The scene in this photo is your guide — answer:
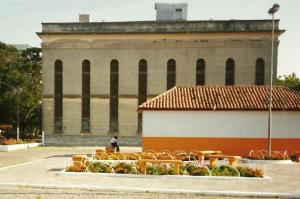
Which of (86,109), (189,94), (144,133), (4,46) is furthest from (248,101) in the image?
(4,46)

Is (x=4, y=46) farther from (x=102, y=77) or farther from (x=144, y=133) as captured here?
(x=144, y=133)

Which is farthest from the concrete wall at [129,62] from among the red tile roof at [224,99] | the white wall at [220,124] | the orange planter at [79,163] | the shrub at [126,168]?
the shrub at [126,168]

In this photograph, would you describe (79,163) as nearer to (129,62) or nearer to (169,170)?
(169,170)

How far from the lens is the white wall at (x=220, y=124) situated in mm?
25438

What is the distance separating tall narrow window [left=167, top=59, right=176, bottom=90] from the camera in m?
42.2

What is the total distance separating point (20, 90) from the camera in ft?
160

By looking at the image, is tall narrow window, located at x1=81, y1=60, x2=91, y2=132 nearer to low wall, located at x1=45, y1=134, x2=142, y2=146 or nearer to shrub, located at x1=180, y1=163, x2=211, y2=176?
low wall, located at x1=45, y1=134, x2=142, y2=146

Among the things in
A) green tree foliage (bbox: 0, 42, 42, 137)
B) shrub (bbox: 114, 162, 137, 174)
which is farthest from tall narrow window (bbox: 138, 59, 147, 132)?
shrub (bbox: 114, 162, 137, 174)

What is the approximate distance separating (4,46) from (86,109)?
1676 centimetres

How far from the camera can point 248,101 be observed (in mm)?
26344

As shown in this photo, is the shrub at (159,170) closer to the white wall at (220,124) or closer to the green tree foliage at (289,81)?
the white wall at (220,124)

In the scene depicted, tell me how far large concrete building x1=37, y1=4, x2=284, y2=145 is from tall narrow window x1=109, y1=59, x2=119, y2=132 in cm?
11

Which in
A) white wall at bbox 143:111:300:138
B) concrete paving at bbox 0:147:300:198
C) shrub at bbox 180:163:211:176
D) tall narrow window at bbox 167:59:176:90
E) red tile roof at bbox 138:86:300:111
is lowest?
concrete paving at bbox 0:147:300:198

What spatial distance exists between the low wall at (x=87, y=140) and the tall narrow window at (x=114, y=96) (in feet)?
4.46
